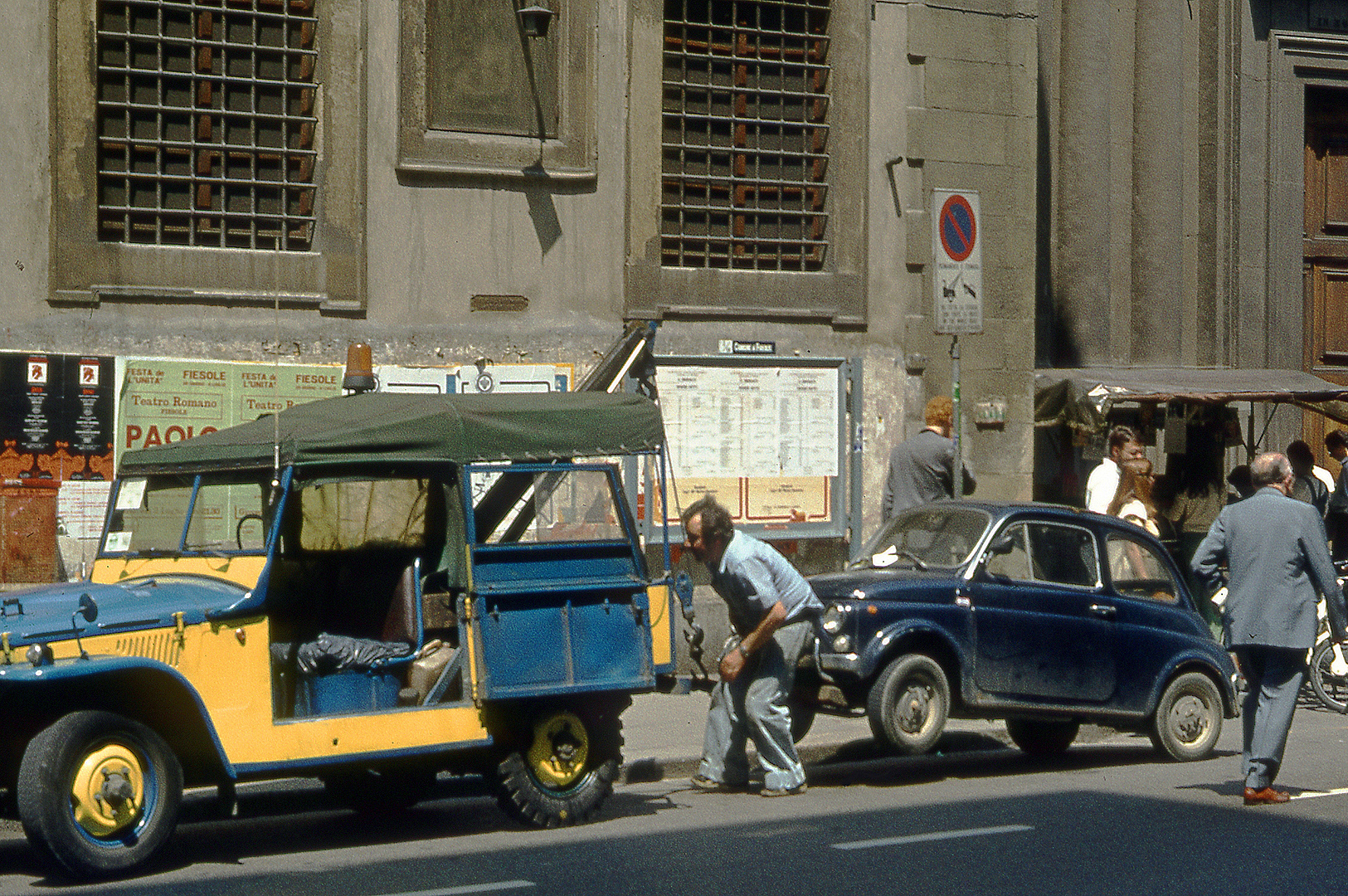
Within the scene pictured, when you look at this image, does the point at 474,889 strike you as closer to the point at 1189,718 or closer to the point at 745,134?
the point at 1189,718

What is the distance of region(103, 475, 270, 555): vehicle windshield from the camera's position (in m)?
7.95

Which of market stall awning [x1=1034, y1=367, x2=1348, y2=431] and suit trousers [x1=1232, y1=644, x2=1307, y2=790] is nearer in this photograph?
suit trousers [x1=1232, y1=644, x2=1307, y2=790]

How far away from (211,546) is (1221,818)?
521cm

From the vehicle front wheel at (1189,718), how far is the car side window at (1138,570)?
1.83 ft

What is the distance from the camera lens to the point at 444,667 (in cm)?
825

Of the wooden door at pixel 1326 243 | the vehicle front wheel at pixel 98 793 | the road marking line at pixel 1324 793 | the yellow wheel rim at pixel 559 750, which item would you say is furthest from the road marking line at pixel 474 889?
the wooden door at pixel 1326 243

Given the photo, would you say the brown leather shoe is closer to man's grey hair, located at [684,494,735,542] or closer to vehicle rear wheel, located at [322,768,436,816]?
man's grey hair, located at [684,494,735,542]

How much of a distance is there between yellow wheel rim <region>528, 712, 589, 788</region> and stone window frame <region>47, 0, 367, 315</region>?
4.34 metres

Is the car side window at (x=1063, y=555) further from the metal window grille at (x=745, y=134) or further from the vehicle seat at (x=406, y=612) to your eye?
the metal window grille at (x=745, y=134)

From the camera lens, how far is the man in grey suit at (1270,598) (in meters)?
9.01

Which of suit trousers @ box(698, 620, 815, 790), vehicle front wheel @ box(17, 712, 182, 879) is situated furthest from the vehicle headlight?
vehicle front wheel @ box(17, 712, 182, 879)

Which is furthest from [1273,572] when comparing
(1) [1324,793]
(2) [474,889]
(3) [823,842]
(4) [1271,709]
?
(2) [474,889]

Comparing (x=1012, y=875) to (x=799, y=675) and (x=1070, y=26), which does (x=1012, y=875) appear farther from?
(x=1070, y=26)

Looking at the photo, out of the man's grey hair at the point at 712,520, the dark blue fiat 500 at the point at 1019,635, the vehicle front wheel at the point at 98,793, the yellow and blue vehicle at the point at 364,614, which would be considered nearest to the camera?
the vehicle front wheel at the point at 98,793
